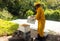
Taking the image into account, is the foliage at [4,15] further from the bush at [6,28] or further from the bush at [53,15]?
the bush at [6,28]

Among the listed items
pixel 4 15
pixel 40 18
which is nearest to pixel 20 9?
pixel 4 15

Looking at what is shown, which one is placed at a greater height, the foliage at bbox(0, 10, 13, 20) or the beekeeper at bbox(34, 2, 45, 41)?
the beekeeper at bbox(34, 2, 45, 41)

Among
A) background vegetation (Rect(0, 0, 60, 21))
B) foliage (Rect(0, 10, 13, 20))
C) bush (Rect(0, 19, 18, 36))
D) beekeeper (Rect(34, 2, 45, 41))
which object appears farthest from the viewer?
background vegetation (Rect(0, 0, 60, 21))

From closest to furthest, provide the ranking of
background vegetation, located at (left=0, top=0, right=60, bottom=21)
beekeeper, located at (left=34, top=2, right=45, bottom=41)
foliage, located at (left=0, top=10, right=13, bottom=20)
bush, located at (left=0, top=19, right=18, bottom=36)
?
1. beekeeper, located at (left=34, top=2, right=45, bottom=41)
2. bush, located at (left=0, top=19, right=18, bottom=36)
3. foliage, located at (left=0, top=10, right=13, bottom=20)
4. background vegetation, located at (left=0, top=0, right=60, bottom=21)

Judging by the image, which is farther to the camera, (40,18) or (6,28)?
(6,28)

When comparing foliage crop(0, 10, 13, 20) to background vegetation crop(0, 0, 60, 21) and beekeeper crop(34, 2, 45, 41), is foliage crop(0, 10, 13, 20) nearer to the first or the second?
background vegetation crop(0, 0, 60, 21)

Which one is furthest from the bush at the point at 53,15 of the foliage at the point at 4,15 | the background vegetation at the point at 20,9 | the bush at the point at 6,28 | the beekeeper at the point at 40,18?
the beekeeper at the point at 40,18

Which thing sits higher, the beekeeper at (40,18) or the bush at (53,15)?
the beekeeper at (40,18)

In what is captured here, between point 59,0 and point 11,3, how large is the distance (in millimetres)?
5226

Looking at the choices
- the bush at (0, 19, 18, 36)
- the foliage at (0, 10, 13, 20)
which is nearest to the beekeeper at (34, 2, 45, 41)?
the bush at (0, 19, 18, 36)

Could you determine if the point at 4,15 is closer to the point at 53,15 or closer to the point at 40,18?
the point at 53,15

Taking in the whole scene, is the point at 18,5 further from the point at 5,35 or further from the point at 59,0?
the point at 5,35

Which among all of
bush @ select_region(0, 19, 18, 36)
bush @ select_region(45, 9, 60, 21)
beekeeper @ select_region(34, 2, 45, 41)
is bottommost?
bush @ select_region(45, 9, 60, 21)

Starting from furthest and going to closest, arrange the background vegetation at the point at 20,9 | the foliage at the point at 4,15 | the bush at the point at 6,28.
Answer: the background vegetation at the point at 20,9 < the foliage at the point at 4,15 < the bush at the point at 6,28
